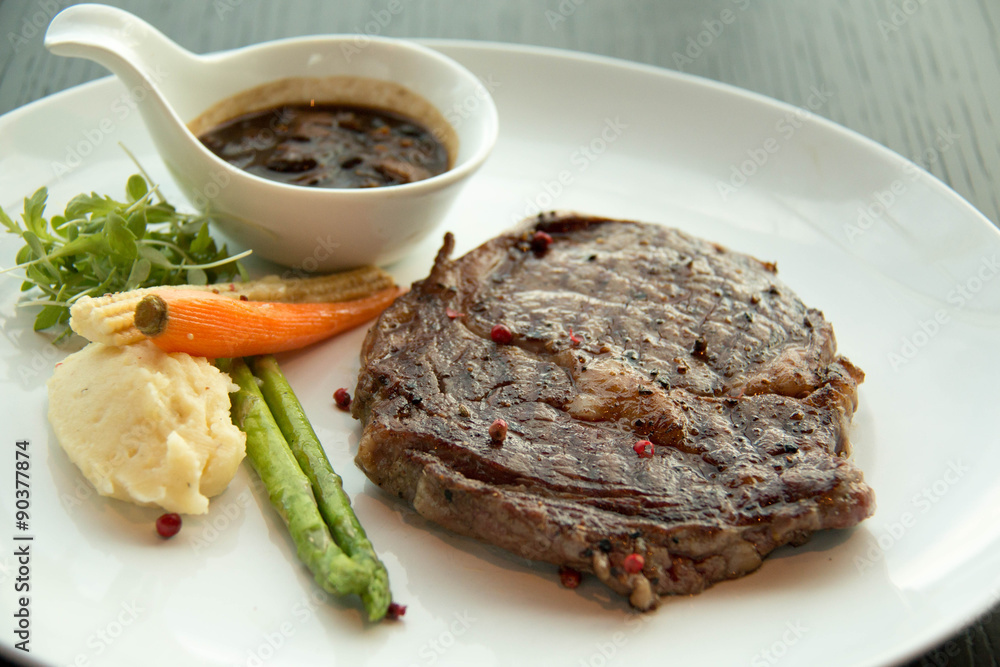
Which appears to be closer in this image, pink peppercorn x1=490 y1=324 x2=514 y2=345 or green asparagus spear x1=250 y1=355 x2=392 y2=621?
green asparagus spear x1=250 y1=355 x2=392 y2=621

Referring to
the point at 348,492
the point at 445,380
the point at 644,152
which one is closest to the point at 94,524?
the point at 348,492

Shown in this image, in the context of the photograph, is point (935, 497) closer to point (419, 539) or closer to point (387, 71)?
point (419, 539)
